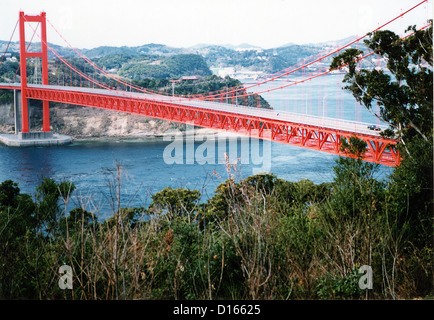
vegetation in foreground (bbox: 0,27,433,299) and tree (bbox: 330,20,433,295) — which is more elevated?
tree (bbox: 330,20,433,295)

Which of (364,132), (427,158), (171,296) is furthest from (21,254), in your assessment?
(364,132)

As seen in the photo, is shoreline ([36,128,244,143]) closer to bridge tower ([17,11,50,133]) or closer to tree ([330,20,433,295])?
bridge tower ([17,11,50,133])

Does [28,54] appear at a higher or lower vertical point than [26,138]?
higher

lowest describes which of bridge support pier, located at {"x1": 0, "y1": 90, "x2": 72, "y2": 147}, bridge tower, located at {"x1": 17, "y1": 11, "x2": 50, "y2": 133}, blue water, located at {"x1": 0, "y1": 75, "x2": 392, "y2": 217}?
blue water, located at {"x1": 0, "y1": 75, "x2": 392, "y2": 217}

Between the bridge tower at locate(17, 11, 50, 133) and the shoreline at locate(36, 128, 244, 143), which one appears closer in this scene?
the bridge tower at locate(17, 11, 50, 133)

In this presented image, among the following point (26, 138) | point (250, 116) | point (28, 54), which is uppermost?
point (28, 54)

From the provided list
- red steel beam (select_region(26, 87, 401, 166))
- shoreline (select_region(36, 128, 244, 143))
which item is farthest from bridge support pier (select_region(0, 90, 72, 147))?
red steel beam (select_region(26, 87, 401, 166))

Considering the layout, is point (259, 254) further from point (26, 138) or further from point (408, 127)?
point (26, 138)

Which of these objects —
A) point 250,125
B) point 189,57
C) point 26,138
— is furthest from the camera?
point 189,57

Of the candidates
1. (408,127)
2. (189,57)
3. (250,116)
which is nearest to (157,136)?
(189,57)
